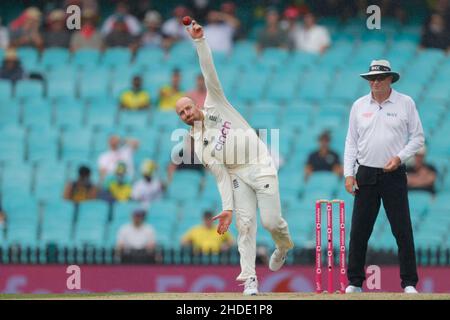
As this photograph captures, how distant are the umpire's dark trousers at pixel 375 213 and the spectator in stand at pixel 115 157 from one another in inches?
286

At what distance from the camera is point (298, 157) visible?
20.3 meters

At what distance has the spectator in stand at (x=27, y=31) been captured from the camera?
23.1m

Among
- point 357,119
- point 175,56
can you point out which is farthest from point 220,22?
point 357,119

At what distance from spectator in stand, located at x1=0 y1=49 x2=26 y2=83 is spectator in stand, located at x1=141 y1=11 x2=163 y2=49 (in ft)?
6.70

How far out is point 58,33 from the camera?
23312 mm

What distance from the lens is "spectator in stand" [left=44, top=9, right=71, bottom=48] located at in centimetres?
2322

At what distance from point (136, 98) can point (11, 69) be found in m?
2.06

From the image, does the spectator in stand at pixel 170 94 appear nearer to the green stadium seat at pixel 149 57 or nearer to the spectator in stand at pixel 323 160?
the green stadium seat at pixel 149 57

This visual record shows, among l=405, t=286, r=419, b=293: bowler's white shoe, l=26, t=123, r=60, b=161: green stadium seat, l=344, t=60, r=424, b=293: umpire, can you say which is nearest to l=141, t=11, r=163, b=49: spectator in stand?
l=26, t=123, r=60, b=161: green stadium seat

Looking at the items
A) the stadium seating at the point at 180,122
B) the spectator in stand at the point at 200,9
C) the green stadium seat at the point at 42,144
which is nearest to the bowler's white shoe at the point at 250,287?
the stadium seating at the point at 180,122

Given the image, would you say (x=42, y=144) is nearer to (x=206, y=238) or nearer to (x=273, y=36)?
(x=206, y=238)

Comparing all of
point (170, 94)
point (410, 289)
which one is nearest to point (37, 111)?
point (170, 94)

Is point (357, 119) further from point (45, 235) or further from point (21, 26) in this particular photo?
point (21, 26)

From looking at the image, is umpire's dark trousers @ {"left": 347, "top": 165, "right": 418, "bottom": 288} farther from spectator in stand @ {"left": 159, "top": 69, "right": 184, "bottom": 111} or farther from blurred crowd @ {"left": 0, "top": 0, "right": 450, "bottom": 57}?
blurred crowd @ {"left": 0, "top": 0, "right": 450, "bottom": 57}
